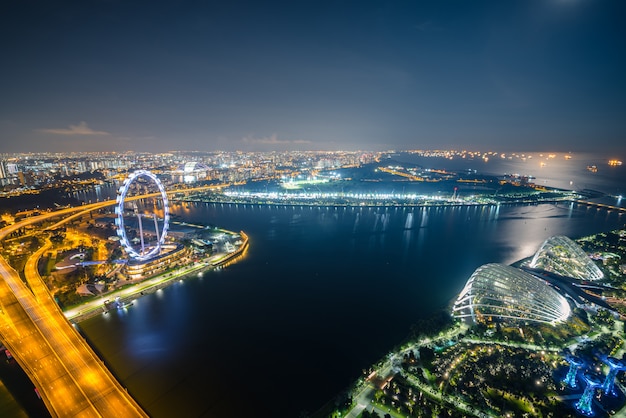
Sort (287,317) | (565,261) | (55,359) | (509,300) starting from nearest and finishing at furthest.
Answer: (55,359), (509,300), (287,317), (565,261)

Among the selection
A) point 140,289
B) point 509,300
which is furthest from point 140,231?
point 509,300

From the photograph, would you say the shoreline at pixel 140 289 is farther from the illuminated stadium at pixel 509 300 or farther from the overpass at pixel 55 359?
the illuminated stadium at pixel 509 300

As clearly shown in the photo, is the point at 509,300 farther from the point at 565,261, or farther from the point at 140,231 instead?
the point at 140,231

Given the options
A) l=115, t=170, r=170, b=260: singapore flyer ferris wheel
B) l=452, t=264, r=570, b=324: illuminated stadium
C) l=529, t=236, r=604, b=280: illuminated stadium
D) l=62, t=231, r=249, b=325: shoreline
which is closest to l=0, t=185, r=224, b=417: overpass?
l=62, t=231, r=249, b=325: shoreline

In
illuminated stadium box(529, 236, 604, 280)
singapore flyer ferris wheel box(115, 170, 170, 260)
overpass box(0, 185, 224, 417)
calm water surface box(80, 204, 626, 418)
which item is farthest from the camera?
singapore flyer ferris wheel box(115, 170, 170, 260)

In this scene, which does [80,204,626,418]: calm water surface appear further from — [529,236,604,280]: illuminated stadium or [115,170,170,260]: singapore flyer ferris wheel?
[115,170,170,260]: singapore flyer ferris wheel

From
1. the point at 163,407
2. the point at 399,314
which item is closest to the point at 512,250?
the point at 399,314
